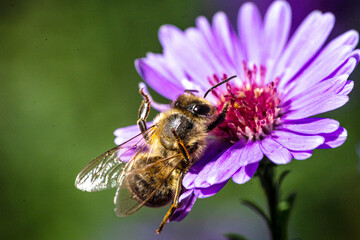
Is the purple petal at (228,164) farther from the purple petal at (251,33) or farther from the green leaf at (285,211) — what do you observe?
the purple petal at (251,33)

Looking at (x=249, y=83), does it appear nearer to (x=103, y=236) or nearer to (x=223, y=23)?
(x=223, y=23)

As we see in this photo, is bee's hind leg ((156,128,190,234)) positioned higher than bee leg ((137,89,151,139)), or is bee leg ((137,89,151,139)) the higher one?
bee leg ((137,89,151,139))

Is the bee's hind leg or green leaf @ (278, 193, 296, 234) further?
green leaf @ (278, 193, 296, 234)

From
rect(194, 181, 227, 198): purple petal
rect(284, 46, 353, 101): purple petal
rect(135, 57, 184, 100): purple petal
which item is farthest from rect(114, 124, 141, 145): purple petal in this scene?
rect(284, 46, 353, 101): purple petal

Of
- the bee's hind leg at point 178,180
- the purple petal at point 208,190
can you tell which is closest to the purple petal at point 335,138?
the purple petal at point 208,190

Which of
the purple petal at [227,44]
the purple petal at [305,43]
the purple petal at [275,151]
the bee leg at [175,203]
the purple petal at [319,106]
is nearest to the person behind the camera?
the purple petal at [275,151]

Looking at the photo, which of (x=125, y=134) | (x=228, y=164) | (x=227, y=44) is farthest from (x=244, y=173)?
(x=227, y=44)

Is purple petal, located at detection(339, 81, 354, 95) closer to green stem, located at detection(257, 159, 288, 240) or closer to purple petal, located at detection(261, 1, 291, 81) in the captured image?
green stem, located at detection(257, 159, 288, 240)
